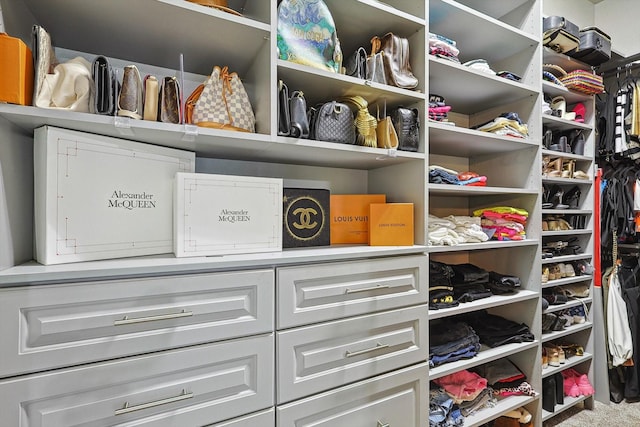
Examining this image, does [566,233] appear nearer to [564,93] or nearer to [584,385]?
[564,93]

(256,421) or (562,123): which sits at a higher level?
(562,123)

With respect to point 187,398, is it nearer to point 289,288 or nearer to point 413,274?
point 289,288

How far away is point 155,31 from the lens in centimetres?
103

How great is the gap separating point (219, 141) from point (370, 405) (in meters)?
1.15

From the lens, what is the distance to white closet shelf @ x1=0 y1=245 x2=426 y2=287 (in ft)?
2.48

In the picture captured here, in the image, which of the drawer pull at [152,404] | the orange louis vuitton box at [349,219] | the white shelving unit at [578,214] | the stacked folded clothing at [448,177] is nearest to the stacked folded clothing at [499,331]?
the white shelving unit at [578,214]

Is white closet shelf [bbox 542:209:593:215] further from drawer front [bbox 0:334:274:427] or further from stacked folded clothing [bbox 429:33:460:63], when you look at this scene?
drawer front [bbox 0:334:274:427]

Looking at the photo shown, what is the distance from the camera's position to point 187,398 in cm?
92

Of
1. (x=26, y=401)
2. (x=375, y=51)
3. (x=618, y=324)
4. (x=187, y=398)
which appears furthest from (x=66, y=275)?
(x=618, y=324)

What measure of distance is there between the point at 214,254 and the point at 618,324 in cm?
274

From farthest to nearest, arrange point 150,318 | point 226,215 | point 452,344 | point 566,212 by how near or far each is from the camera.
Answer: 1. point 566,212
2. point 452,344
3. point 226,215
4. point 150,318

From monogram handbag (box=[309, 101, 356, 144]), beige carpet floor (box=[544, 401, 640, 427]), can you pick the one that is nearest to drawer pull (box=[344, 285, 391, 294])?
monogram handbag (box=[309, 101, 356, 144])

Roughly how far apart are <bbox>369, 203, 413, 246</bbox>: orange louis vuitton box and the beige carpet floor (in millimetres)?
1769

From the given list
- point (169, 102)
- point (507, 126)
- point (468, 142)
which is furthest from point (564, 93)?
point (169, 102)
